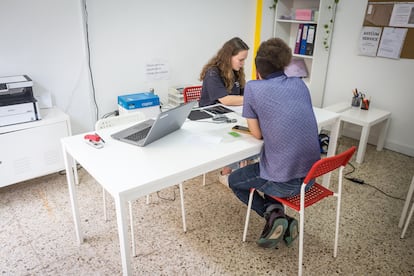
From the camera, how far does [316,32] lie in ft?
12.0

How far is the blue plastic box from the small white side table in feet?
6.18

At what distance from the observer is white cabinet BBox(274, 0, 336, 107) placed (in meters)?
3.62

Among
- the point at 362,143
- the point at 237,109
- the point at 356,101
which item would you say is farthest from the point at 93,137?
the point at 356,101

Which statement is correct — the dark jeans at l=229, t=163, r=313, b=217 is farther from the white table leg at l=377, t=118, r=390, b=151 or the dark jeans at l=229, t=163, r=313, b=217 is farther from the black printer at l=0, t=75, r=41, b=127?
the white table leg at l=377, t=118, r=390, b=151

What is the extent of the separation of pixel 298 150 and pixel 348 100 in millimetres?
2487

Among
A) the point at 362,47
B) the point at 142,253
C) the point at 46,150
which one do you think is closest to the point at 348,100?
the point at 362,47

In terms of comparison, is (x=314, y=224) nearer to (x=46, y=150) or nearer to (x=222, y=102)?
(x=222, y=102)

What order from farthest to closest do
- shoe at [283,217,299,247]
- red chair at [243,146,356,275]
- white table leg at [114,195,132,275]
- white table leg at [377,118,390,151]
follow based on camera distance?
white table leg at [377,118,390,151]
shoe at [283,217,299,247]
red chair at [243,146,356,275]
white table leg at [114,195,132,275]

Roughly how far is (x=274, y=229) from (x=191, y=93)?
1.38m

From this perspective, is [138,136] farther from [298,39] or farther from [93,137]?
[298,39]

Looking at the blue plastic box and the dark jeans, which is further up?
the blue plastic box

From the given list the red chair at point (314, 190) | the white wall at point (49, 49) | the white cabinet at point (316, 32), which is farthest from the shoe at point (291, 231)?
the white cabinet at point (316, 32)

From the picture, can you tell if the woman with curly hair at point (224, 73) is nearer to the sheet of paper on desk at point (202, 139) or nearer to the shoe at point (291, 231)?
the sheet of paper on desk at point (202, 139)

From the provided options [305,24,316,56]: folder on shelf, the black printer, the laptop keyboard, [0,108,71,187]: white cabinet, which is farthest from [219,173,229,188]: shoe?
[305,24,316,56]: folder on shelf
